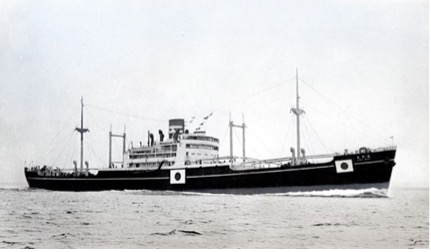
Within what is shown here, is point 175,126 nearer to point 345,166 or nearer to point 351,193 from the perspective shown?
point 345,166

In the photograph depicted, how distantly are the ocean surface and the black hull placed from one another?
3940 mm

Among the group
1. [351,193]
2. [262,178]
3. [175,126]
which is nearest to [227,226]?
[351,193]

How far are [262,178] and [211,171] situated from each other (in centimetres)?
287

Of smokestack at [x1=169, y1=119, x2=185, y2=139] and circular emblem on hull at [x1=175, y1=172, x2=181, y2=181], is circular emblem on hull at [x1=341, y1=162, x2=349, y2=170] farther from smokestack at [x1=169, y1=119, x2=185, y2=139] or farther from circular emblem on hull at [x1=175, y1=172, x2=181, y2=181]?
smokestack at [x1=169, y1=119, x2=185, y2=139]

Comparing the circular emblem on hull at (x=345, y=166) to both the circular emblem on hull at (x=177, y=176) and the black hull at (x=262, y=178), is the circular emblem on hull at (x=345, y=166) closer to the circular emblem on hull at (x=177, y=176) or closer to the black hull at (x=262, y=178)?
the black hull at (x=262, y=178)

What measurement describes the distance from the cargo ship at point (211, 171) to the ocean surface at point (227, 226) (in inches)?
160

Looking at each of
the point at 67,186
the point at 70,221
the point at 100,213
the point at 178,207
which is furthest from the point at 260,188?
the point at 67,186

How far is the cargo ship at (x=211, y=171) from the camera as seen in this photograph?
19750 millimetres

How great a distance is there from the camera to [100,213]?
569 inches

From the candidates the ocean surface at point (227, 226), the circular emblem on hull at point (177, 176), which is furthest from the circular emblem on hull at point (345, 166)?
the circular emblem on hull at point (177, 176)

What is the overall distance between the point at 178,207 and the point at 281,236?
19.8 ft

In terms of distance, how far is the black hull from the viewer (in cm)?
1958

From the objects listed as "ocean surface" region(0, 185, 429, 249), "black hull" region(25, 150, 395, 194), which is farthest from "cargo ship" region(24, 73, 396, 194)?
"ocean surface" region(0, 185, 429, 249)

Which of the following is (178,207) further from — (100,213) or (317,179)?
(317,179)
